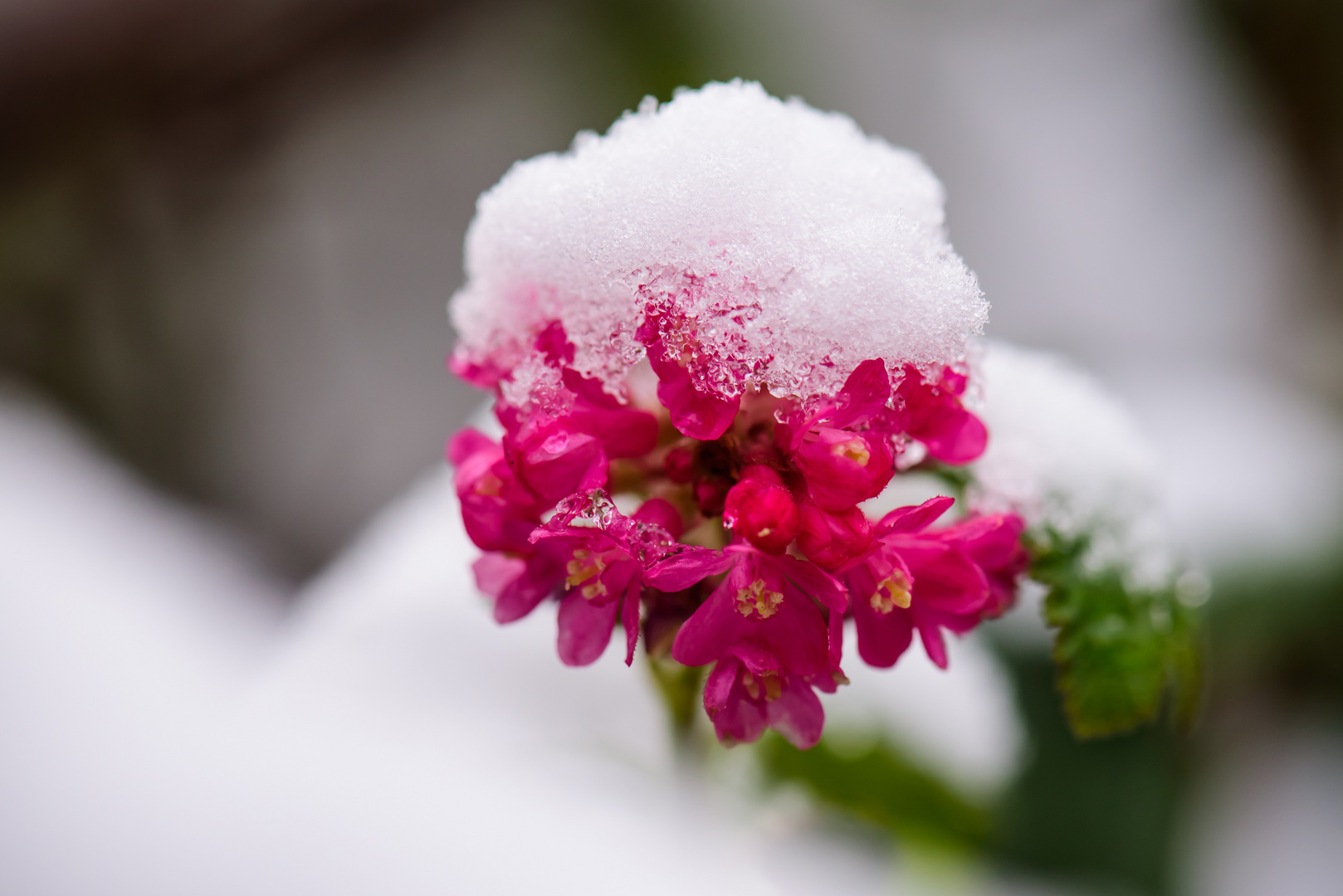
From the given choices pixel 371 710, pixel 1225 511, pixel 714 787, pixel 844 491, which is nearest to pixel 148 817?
pixel 371 710

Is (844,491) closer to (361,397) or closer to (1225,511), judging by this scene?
(1225,511)

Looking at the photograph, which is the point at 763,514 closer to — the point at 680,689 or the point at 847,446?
the point at 847,446

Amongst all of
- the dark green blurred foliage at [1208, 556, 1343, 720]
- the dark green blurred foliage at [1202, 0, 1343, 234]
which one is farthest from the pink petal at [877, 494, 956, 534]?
the dark green blurred foliage at [1202, 0, 1343, 234]

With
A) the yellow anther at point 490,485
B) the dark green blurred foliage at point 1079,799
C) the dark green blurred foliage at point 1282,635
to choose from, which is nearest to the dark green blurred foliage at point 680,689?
the yellow anther at point 490,485

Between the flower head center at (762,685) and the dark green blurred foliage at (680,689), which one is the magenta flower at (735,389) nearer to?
the flower head center at (762,685)

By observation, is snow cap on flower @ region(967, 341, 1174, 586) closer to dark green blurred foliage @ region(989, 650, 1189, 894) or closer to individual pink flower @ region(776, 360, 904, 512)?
individual pink flower @ region(776, 360, 904, 512)
